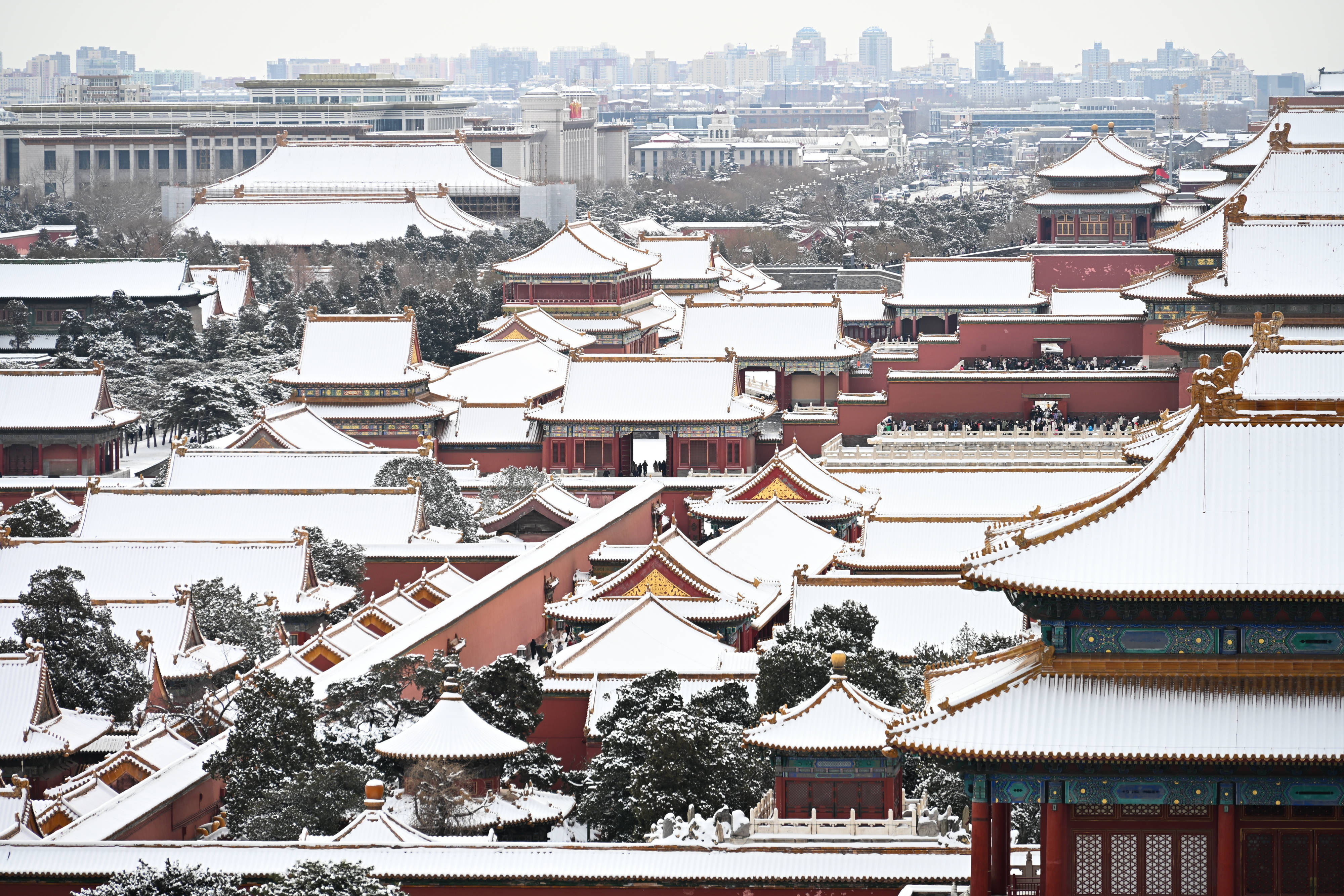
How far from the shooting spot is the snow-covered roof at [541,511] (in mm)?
41719

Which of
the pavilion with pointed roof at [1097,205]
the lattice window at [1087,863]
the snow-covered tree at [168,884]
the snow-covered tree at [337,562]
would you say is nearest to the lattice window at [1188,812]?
the lattice window at [1087,863]

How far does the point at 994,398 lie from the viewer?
48.3 meters

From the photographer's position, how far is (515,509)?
41.8m

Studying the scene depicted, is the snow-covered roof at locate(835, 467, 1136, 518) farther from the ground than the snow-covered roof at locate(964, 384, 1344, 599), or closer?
closer

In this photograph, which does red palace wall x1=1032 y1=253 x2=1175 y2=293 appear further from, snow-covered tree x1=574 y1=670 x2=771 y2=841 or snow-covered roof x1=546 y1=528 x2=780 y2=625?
snow-covered tree x1=574 y1=670 x2=771 y2=841

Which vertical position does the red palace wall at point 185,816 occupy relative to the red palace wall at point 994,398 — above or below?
below

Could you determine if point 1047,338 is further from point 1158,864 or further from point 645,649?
point 1158,864

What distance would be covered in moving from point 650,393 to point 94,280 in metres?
23.3

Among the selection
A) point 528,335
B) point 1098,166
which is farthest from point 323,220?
point 1098,166

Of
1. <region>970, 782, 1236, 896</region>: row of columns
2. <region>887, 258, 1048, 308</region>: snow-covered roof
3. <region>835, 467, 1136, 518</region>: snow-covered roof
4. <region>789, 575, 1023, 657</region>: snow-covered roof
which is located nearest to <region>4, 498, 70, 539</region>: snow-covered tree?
<region>835, 467, 1136, 518</region>: snow-covered roof

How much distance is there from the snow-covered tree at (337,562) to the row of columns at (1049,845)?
67.1 feet

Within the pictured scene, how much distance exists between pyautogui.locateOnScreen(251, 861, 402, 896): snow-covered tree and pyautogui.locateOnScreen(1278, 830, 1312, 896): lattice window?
6978 millimetres

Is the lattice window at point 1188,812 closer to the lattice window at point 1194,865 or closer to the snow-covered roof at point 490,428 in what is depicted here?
the lattice window at point 1194,865

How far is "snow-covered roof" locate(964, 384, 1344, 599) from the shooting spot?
55.9 ft
